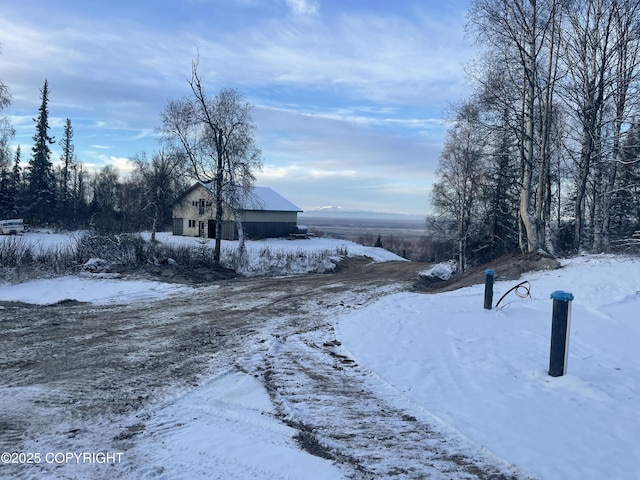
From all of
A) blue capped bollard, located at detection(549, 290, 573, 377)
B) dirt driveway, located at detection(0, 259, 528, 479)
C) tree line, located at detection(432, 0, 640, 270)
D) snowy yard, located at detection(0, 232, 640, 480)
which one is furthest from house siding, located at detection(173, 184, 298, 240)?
blue capped bollard, located at detection(549, 290, 573, 377)

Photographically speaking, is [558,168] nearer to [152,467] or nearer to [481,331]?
[481,331]

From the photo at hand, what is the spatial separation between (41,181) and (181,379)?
200 feet

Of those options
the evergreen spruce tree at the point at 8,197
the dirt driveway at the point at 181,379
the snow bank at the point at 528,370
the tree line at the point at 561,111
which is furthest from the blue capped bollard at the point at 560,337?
the evergreen spruce tree at the point at 8,197

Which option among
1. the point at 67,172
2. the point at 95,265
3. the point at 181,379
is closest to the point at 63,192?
the point at 67,172

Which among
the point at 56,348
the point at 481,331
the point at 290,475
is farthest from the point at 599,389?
the point at 56,348

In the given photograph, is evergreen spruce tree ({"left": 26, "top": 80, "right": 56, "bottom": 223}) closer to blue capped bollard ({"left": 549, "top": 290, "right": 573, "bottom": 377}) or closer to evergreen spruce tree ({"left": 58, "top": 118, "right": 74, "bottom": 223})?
evergreen spruce tree ({"left": 58, "top": 118, "right": 74, "bottom": 223})

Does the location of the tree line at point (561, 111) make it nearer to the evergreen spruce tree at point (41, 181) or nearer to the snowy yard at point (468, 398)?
the snowy yard at point (468, 398)

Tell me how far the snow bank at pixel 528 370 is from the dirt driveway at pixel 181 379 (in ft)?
1.41

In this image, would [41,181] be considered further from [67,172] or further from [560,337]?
[560,337]

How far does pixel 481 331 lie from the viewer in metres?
7.86

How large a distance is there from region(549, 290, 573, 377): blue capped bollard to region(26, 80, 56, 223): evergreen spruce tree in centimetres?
6198

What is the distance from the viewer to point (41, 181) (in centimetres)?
5541

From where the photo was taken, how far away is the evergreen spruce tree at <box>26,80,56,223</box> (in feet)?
179

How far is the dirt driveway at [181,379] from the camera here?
370cm
